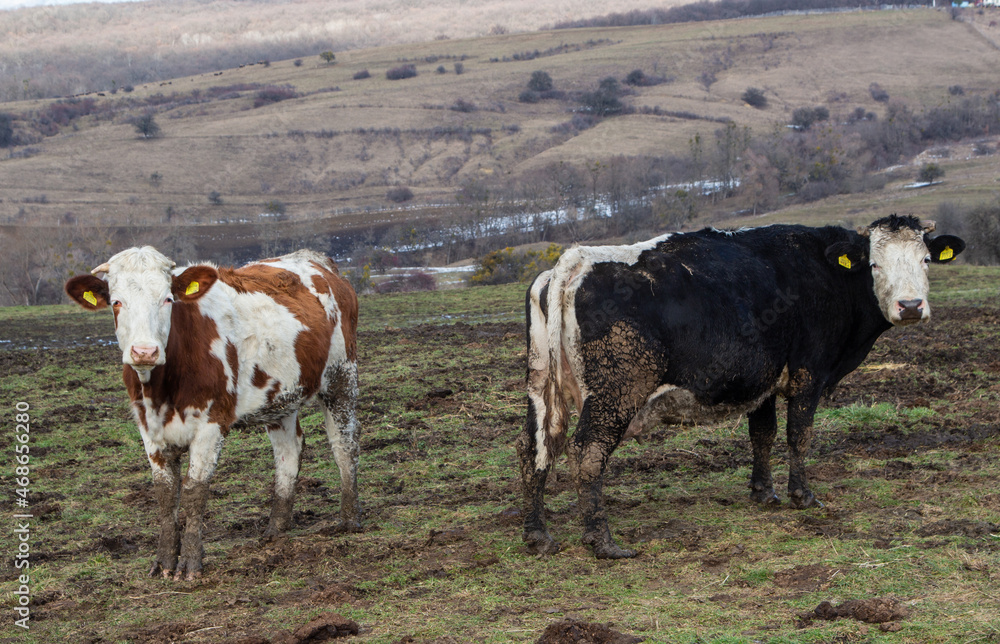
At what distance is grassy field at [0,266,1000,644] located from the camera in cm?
546

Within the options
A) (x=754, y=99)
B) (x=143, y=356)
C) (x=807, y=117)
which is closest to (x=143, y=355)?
(x=143, y=356)

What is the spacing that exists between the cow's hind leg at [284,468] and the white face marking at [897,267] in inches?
209

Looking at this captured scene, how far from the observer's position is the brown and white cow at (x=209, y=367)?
652cm

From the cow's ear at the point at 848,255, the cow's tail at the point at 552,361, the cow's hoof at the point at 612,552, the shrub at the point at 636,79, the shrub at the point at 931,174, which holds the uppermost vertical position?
the shrub at the point at 636,79

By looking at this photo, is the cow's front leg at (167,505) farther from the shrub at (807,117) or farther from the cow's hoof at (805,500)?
the shrub at (807,117)

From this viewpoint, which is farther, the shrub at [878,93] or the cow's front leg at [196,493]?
the shrub at [878,93]

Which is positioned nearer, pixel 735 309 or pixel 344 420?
pixel 735 309

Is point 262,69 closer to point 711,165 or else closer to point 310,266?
point 711,165

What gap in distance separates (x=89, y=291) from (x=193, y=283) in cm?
73

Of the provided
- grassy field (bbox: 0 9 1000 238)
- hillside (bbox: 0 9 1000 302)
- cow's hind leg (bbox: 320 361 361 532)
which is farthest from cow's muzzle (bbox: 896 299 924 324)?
grassy field (bbox: 0 9 1000 238)

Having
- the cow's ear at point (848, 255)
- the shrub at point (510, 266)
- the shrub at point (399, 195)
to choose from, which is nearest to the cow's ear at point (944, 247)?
the cow's ear at point (848, 255)

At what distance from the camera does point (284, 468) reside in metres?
8.07

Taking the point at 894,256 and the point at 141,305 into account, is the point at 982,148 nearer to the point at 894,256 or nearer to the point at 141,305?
the point at 894,256

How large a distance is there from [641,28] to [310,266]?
510 feet
